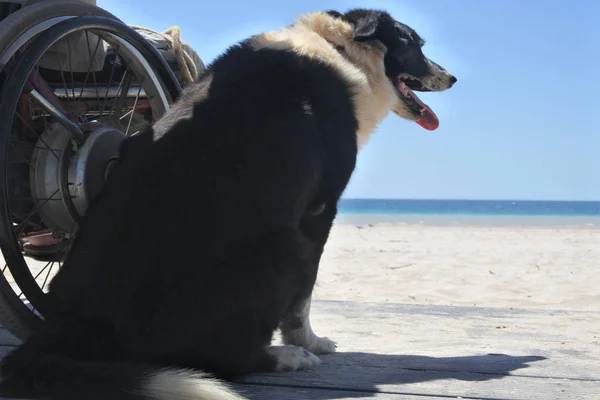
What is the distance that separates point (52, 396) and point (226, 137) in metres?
0.96

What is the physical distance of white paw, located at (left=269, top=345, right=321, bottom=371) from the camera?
2531 millimetres

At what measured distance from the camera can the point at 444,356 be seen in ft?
9.32

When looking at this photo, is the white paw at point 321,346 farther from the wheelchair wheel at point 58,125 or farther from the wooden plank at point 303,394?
the wheelchair wheel at point 58,125

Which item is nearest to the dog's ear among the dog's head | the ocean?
the dog's head

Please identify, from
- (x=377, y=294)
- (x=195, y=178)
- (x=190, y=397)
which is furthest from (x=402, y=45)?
(x=377, y=294)

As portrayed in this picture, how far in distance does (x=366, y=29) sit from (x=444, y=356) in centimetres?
151

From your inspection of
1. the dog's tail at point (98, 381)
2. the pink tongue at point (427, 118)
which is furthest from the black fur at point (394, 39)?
the dog's tail at point (98, 381)

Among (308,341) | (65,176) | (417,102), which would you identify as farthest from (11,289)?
(417,102)

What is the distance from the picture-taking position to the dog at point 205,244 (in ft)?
6.61

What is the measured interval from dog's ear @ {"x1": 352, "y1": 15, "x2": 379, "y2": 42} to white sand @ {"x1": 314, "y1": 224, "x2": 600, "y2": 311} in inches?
61.4

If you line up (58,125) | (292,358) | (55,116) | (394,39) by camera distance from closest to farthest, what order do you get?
(292,358), (55,116), (58,125), (394,39)

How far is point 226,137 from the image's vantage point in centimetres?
227

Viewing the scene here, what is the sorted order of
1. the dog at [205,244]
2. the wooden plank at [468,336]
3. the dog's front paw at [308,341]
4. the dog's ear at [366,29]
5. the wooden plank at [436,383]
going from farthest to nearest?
1. the dog's ear at [366,29]
2. the dog's front paw at [308,341]
3. the wooden plank at [468,336]
4. the wooden plank at [436,383]
5. the dog at [205,244]

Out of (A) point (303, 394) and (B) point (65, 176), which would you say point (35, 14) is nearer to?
(B) point (65, 176)
